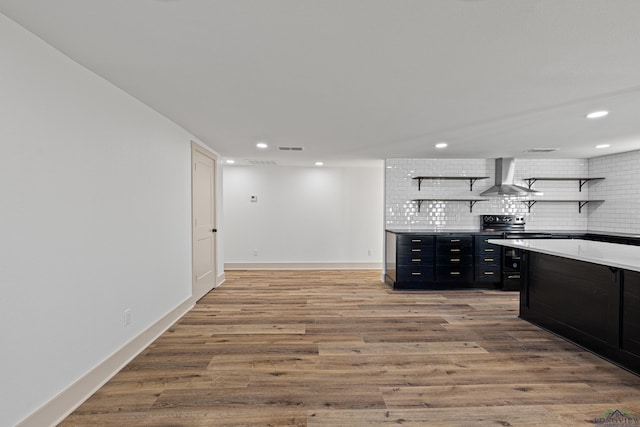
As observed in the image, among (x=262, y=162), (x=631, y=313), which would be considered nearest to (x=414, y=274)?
(x=631, y=313)

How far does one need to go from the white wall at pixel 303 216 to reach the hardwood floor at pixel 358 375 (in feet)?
8.84

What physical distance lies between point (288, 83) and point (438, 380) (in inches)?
102

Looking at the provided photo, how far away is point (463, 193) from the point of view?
17.9ft

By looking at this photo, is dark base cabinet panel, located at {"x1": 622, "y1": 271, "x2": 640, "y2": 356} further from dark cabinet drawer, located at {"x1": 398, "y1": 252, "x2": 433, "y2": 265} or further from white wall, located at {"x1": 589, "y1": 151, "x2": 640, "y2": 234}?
white wall, located at {"x1": 589, "y1": 151, "x2": 640, "y2": 234}

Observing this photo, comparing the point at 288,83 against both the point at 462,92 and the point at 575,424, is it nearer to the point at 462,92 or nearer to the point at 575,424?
the point at 462,92

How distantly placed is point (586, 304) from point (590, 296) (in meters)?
0.10

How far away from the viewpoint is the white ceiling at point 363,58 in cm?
143

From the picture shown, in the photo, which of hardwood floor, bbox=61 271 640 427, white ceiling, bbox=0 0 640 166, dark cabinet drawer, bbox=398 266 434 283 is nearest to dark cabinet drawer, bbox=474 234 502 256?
dark cabinet drawer, bbox=398 266 434 283

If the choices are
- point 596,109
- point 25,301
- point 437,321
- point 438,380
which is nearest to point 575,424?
point 438,380

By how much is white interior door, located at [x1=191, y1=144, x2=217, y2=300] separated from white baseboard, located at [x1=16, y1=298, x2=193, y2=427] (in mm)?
1166

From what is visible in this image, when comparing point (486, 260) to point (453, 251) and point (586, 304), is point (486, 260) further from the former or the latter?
point (586, 304)

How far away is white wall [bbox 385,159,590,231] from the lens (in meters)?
5.44

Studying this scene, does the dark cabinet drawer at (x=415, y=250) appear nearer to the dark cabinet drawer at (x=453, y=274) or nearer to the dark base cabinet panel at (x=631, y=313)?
the dark cabinet drawer at (x=453, y=274)

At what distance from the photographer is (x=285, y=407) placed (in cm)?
195
